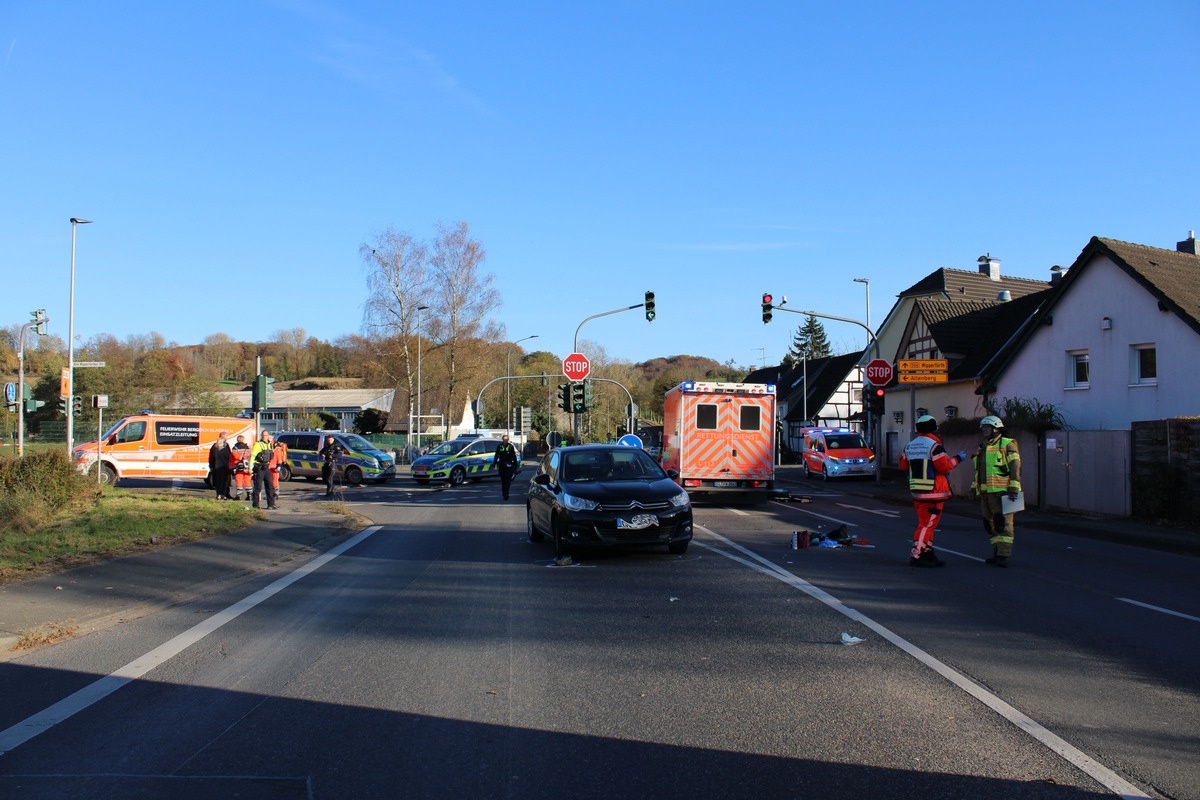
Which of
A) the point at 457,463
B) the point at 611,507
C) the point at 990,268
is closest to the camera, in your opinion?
the point at 611,507

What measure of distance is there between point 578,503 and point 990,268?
4476cm

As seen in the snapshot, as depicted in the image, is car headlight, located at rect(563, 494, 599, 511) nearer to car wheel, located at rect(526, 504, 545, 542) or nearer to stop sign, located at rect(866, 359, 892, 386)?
car wheel, located at rect(526, 504, 545, 542)

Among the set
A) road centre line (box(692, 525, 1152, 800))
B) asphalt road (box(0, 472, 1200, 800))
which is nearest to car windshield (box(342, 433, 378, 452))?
asphalt road (box(0, 472, 1200, 800))

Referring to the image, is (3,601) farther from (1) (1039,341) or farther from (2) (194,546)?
(1) (1039,341)

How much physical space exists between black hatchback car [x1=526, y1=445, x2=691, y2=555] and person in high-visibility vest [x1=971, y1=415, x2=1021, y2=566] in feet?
11.7

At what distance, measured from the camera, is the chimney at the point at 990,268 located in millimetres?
49625

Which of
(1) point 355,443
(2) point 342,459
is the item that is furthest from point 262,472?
(1) point 355,443

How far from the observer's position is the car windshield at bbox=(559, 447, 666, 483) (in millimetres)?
12477

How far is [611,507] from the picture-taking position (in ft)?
36.7

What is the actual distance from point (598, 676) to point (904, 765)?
7.40 ft

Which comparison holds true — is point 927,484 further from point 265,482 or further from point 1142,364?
point 1142,364

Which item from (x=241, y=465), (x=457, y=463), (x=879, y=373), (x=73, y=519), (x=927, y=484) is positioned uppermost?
(x=879, y=373)

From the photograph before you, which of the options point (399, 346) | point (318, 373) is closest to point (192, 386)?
point (399, 346)

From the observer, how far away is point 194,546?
13.0 meters
